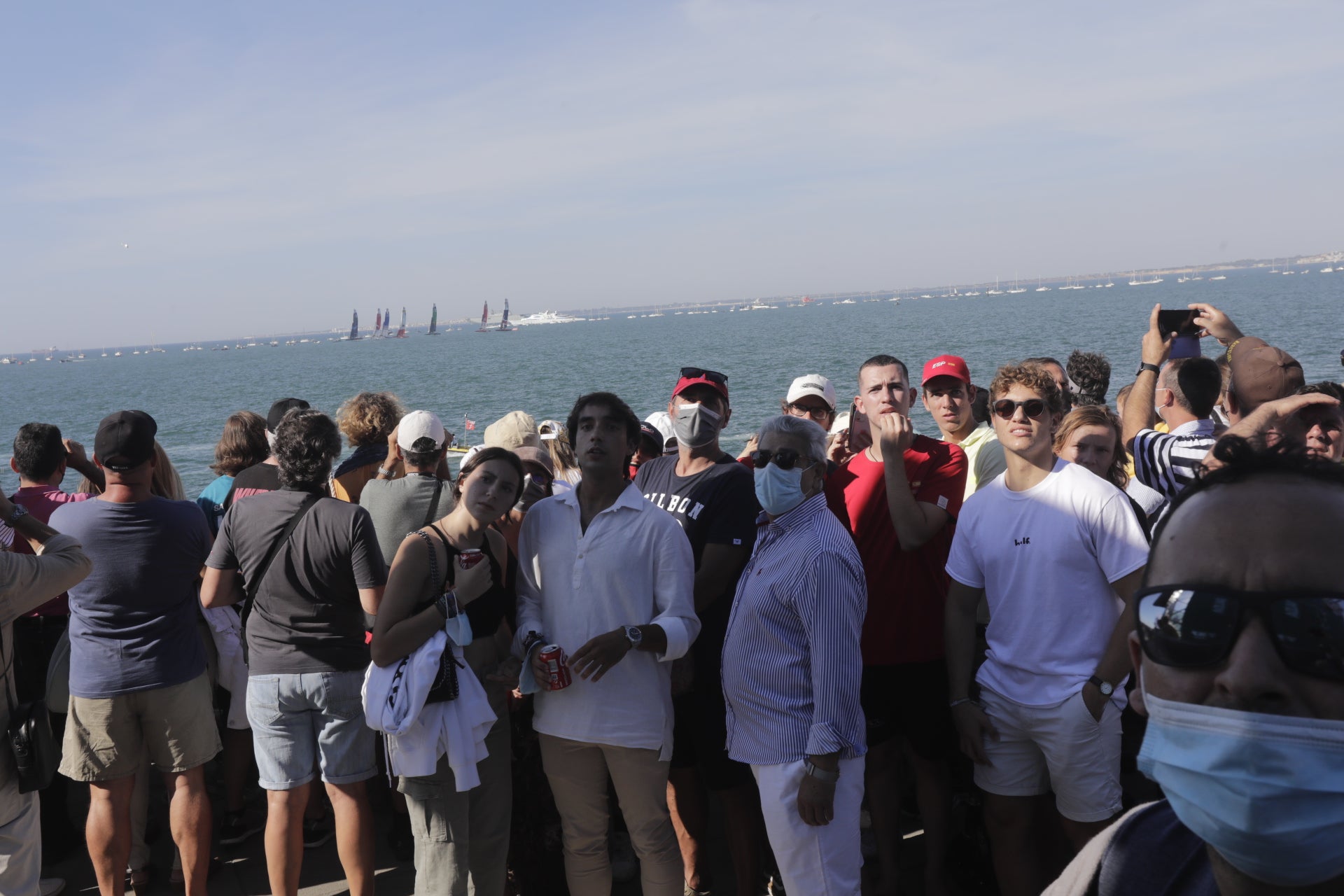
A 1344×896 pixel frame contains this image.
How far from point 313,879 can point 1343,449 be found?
4763mm

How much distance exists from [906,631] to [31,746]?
11.1 feet

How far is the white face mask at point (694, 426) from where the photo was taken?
4.01m

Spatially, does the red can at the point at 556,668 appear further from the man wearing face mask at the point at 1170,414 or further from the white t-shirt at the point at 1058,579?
the man wearing face mask at the point at 1170,414

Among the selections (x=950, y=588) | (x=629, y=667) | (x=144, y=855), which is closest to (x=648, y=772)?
(x=629, y=667)

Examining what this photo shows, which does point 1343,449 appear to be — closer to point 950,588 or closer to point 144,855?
point 950,588

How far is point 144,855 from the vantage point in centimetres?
432

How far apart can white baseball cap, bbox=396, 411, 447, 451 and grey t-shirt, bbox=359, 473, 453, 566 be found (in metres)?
0.15

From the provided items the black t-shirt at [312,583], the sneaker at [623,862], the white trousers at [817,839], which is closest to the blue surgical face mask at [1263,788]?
the white trousers at [817,839]

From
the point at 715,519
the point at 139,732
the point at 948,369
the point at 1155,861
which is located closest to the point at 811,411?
the point at 948,369

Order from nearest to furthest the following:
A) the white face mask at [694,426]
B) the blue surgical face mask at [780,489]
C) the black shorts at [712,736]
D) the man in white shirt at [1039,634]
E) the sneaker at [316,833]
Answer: the man in white shirt at [1039,634], the blue surgical face mask at [780,489], the black shorts at [712,736], the white face mask at [694,426], the sneaker at [316,833]

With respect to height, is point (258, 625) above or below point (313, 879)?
above

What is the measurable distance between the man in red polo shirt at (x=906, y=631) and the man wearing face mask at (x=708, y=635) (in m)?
0.55

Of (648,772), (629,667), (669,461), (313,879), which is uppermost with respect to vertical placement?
(669,461)

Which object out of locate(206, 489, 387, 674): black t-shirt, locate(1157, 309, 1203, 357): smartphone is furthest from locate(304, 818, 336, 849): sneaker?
locate(1157, 309, 1203, 357): smartphone
